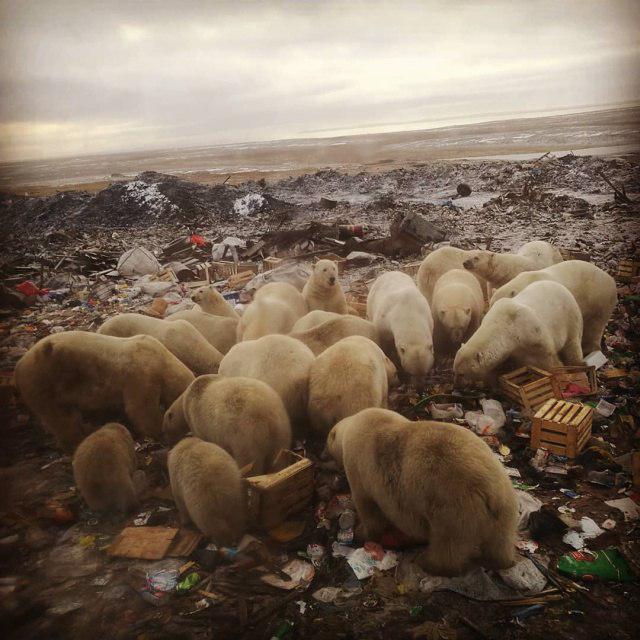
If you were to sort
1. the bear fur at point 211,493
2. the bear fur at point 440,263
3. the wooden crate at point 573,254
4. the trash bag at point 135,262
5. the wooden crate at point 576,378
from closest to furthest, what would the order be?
the bear fur at point 211,493
the trash bag at point 135,262
the wooden crate at point 576,378
the wooden crate at point 573,254
the bear fur at point 440,263

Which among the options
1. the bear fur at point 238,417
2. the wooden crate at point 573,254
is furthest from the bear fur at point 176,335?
the wooden crate at point 573,254

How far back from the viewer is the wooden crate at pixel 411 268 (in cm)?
618

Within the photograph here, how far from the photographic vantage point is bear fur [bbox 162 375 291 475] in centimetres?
326

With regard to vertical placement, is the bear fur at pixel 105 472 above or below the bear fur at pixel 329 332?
below

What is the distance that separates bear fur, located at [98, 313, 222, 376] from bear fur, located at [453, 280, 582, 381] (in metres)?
2.45

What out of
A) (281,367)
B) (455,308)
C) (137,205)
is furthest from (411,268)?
(137,205)

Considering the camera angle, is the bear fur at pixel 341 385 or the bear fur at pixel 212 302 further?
the bear fur at pixel 212 302

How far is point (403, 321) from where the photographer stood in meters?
4.98

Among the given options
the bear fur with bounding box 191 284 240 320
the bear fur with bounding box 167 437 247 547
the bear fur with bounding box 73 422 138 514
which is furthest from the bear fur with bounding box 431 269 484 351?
the bear fur with bounding box 73 422 138 514

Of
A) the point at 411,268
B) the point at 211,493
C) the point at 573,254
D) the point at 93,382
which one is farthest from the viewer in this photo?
the point at 411,268

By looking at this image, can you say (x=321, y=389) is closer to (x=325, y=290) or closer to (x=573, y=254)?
(x=325, y=290)

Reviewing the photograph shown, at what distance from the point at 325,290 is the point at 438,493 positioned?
134 inches

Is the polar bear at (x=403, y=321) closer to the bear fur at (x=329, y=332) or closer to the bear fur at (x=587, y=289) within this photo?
the bear fur at (x=329, y=332)

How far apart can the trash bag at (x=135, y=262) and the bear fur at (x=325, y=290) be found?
2.00 meters
